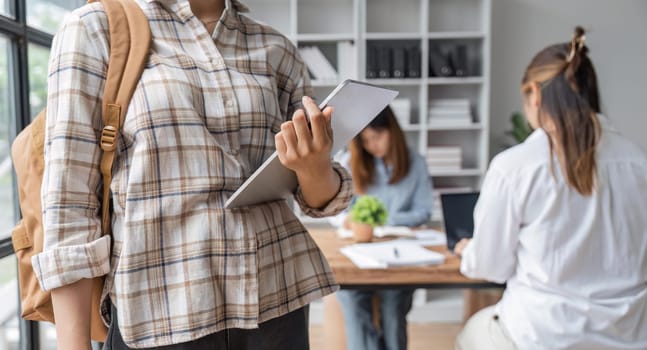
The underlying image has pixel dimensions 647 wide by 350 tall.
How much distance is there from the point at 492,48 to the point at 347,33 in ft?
3.64

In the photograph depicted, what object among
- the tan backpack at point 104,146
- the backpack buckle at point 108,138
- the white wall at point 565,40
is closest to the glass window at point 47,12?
the tan backpack at point 104,146

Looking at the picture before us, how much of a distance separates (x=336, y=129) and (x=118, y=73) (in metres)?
0.33

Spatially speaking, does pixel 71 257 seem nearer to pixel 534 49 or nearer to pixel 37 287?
pixel 37 287

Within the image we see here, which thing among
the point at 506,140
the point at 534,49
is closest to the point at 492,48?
the point at 534,49

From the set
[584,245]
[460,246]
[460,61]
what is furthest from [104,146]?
[460,61]

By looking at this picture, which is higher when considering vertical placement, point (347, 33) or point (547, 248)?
point (347, 33)

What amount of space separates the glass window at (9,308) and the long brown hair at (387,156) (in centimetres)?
166

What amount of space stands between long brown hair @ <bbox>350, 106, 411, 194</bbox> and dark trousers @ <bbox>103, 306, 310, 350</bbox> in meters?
1.95

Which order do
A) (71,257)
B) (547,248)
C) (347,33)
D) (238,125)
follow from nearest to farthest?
(71,257) < (238,125) < (547,248) < (347,33)

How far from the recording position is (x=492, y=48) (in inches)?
157

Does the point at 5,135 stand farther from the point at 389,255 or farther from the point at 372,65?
the point at 372,65

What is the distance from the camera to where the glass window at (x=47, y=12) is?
164 cm

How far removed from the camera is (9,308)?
5.16ft

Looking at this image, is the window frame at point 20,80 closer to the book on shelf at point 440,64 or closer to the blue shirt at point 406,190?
→ the blue shirt at point 406,190
